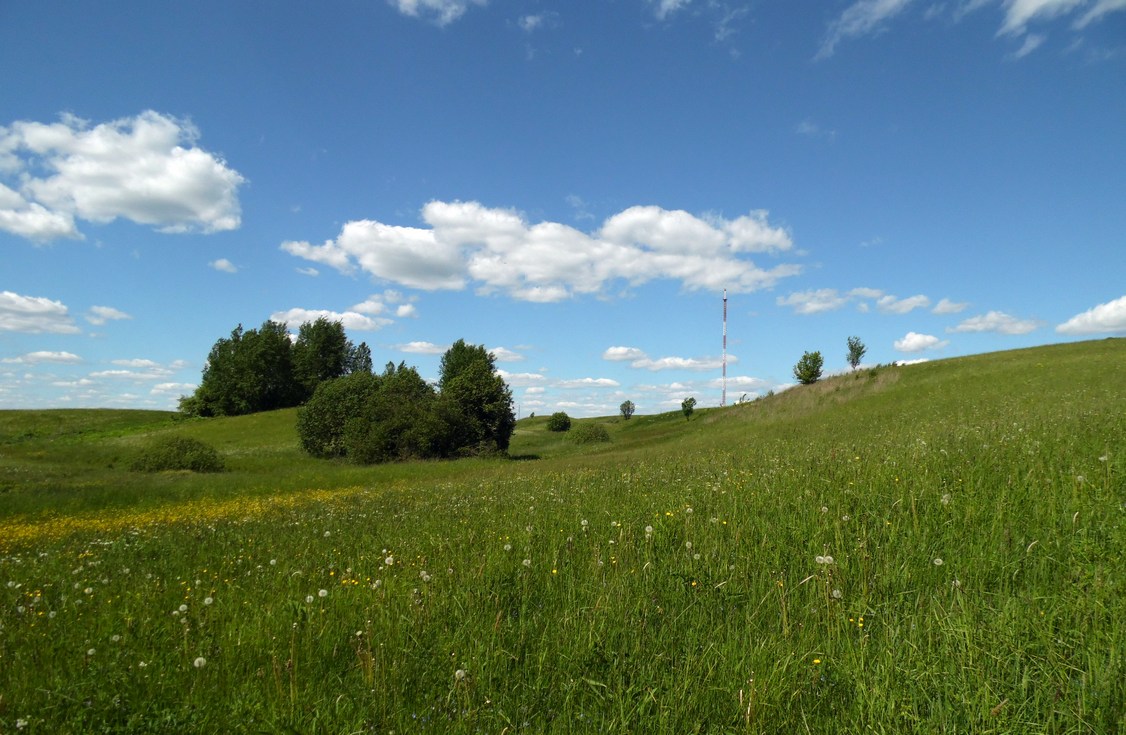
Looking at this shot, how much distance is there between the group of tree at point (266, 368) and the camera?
308 feet

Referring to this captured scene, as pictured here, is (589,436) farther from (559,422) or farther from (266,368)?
(266,368)

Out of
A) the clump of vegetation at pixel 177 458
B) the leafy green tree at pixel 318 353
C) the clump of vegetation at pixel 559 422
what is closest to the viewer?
the clump of vegetation at pixel 177 458

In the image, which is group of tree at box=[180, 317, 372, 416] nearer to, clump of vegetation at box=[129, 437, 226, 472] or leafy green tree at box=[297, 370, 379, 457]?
leafy green tree at box=[297, 370, 379, 457]

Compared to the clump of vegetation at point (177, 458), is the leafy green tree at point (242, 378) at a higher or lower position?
higher

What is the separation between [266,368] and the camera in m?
97.5

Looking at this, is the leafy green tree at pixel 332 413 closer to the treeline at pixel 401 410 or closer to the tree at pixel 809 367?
the treeline at pixel 401 410

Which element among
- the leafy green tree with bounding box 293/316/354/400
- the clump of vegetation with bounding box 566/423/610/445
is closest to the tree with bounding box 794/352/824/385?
the clump of vegetation with bounding box 566/423/610/445

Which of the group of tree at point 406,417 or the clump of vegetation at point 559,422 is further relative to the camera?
the clump of vegetation at point 559,422

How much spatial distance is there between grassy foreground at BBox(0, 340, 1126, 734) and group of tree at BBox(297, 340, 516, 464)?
4226 cm

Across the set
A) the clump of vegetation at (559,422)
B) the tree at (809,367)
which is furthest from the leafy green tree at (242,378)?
the tree at (809,367)

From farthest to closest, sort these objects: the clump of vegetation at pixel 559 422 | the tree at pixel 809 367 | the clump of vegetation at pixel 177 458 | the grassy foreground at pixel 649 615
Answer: the clump of vegetation at pixel 559 422
the tree at pixel 809 367
the clump of vegetation at pixel 177 458
the grassy foreground at pixel 649 615

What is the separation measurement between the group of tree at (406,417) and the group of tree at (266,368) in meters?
25.3

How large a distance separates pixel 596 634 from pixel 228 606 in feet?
10.8

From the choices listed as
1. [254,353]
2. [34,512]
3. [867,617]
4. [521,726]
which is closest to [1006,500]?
[867,617]
